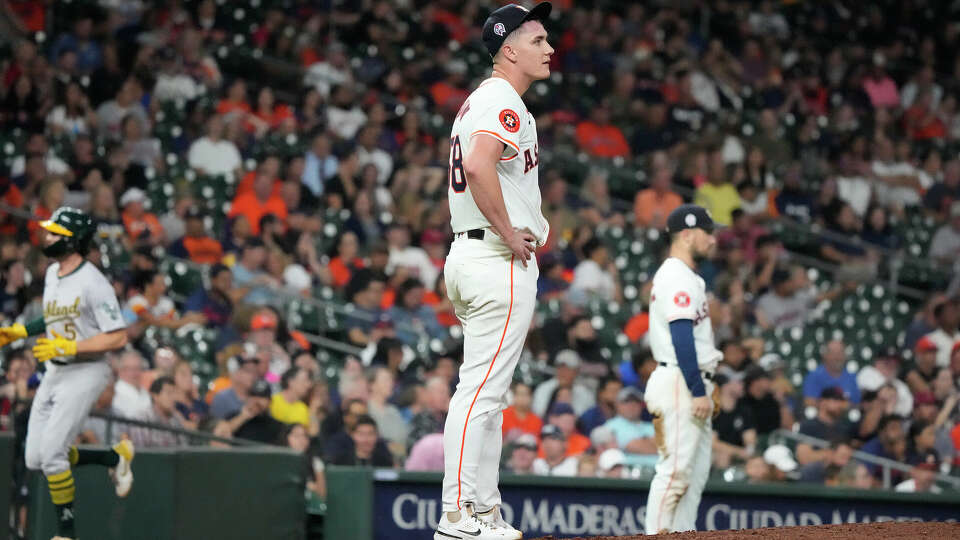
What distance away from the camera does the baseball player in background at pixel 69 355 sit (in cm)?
661

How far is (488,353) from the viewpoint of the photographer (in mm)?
4824

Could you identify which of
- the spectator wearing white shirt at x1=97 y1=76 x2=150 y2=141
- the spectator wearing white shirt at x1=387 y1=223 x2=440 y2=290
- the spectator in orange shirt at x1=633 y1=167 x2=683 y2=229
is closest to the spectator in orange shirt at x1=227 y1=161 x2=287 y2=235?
the spectator wearing white shirt at x1=387 y1=223 x2=440 y2=290

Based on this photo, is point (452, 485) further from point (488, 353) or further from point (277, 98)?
point (277, 98)

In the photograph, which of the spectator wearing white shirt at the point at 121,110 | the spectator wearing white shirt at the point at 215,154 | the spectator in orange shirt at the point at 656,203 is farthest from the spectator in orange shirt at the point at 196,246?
the spectator in orange shirt at the point at 656,203

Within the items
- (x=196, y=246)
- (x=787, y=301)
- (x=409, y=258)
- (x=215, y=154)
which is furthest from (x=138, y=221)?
(x=787, y=301)

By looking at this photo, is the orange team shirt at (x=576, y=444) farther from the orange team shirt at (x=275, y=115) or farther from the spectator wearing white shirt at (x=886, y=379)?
the orange team shirt at (x=275, y=115)

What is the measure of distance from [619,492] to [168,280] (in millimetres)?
4610

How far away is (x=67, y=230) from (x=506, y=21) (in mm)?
2872

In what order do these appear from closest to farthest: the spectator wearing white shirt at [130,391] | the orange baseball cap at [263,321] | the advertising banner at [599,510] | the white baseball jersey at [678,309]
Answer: the white baseball jersey at [678,309], the advertising banner at [599,510], the spectator wearing white shirt at [130,391], the orange baseball cap at [263,321]

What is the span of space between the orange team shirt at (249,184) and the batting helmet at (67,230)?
5.10 meters

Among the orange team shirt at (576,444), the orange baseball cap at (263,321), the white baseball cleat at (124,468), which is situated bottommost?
the white baseball cleat at (124,468)

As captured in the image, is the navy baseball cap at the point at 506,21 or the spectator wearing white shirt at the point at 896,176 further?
the spectator wearing white shirt at the point at 896,176

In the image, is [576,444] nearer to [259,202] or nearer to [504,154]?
[259,202]

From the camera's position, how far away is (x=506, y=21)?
4.97 meters
